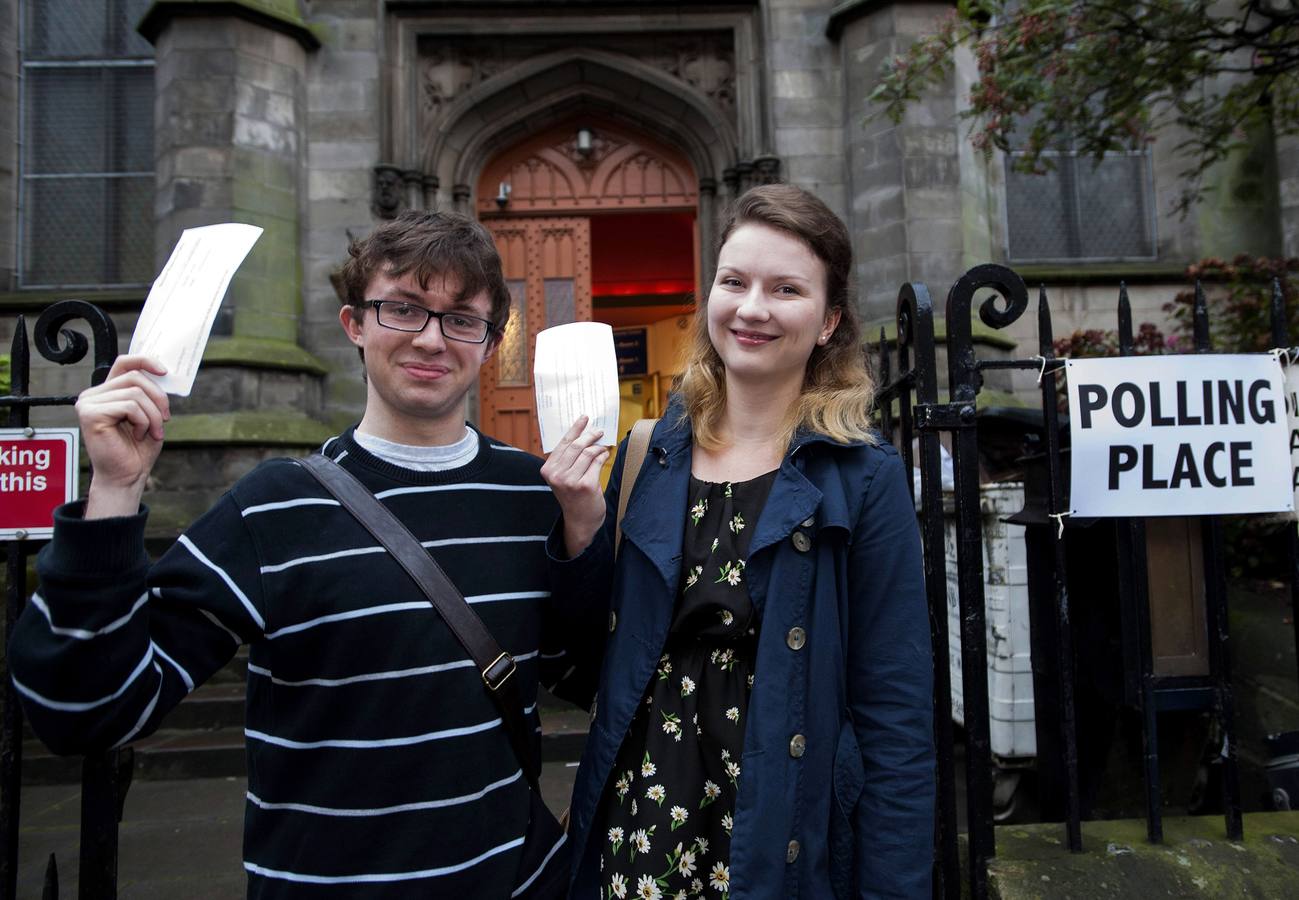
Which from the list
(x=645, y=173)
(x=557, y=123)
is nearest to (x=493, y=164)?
(x=557, y=123)

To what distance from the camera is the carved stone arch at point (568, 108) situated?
7695mm

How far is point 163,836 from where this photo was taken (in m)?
3.48

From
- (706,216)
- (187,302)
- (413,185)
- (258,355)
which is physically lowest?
(187,302)

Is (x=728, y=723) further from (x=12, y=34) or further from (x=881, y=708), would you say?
(x=12, y=34)

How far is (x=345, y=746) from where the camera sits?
1296 mm

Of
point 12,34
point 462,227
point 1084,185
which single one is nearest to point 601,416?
point 462,227

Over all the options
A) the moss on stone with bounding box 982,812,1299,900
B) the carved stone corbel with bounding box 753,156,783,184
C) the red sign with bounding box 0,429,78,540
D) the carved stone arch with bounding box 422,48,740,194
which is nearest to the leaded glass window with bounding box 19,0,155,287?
the carved stone arch with bounding box 422,48,740,194

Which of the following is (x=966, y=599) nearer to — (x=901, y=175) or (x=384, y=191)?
(x=901, y=175)

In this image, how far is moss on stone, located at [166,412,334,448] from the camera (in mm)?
6160

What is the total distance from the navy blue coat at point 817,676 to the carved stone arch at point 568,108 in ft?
22.7

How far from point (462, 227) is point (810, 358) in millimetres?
768

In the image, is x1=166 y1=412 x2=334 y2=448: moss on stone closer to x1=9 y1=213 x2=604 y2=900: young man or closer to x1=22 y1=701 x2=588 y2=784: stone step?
x1=22 y1=701 x2=588 y2=784: stone step

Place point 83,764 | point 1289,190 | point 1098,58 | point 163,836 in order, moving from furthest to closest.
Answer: point 1289,190 → point 1098,58 → point 163,836 → point 83,764

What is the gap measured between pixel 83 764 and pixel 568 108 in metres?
7.33
